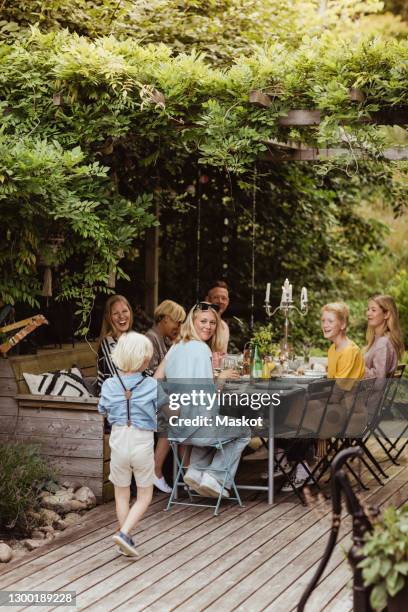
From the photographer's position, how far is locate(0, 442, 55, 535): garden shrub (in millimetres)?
5547

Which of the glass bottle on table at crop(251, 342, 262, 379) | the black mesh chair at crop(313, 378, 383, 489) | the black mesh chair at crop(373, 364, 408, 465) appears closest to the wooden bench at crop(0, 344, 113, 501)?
the glass bottle on table at crop(251, 342, 262, 379)

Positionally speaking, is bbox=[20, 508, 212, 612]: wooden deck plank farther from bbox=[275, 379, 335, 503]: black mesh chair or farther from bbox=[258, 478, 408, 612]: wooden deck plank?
bbox=[275, 379, 335, 503]: black mesh chair

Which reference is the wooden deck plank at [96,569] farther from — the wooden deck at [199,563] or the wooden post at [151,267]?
the wooden post at [151,267]

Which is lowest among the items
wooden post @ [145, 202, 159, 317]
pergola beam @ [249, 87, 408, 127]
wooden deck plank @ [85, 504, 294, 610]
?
wooden deck plank @ [85, 504, 294, 610]

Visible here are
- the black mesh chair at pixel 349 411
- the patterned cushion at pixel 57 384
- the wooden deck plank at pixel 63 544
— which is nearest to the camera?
the wooden deck plank at pixel 63 544

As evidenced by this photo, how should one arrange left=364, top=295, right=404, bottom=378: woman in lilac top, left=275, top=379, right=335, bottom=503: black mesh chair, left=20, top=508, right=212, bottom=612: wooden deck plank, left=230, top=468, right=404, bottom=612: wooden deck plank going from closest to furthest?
left=230, top=468, right=404, bottom=612: wooden deck plank, left=20, top=508, right=212, bottom=612: wooden deck plank, left=275, top=379, right=335, bottom=503: black mesh chair, left=364, top=295, right=404, bottom=378: woman in lilac top

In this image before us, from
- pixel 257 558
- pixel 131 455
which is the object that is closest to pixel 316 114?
pixel 131 455

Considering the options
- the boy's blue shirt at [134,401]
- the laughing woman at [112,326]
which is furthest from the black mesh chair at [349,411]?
the boy's blue shirt at [134,401]

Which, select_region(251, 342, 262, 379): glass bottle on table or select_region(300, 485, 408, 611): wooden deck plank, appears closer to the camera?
select_region(300, 485, 408, 611): wooden deck plank

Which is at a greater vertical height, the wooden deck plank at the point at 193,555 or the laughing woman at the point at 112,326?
the laughing woman at the point at 112,326

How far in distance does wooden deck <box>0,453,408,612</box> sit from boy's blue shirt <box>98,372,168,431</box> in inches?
30.3

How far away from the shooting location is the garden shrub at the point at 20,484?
555 centimetres

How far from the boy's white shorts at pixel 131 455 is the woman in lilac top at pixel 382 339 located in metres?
2.76

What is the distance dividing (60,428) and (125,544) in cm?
164
